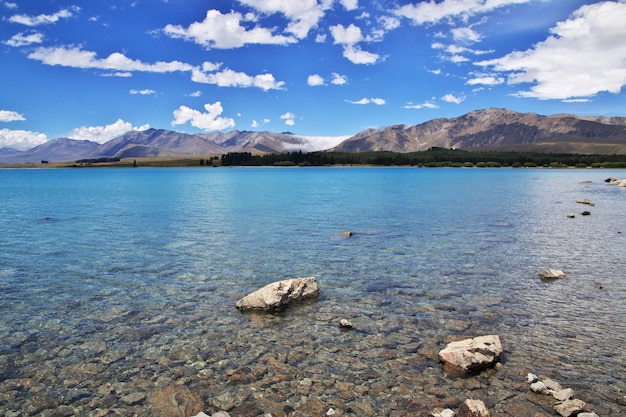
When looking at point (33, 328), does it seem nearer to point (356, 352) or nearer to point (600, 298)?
point (356, 352)

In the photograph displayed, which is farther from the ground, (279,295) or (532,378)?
(279,295)

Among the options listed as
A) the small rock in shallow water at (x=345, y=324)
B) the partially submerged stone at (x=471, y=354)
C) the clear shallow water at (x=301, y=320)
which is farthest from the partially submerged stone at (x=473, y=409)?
the small rock in shallow water at (x=345, y=324)

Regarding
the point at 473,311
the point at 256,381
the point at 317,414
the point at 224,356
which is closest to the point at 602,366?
the point at 473,311

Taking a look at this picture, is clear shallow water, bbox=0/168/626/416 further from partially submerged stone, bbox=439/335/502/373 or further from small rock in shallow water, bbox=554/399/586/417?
small rock in shallow water, bbox=554/399/586/417

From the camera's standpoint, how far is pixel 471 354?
11922 millimetres

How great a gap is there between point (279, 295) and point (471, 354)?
8.20 metres

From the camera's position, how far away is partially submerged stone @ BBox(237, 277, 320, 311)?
55.2 ft

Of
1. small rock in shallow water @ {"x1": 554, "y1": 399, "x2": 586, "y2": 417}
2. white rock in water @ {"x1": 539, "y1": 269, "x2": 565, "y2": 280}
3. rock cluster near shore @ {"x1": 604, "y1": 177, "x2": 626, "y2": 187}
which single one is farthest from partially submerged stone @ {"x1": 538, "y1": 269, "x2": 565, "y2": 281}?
rock cluster near shore @ {"x1": 604, "y1": 177, "x2": 626, "y2": 187}

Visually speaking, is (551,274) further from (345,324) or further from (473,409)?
(473,409)

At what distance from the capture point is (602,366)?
39.3 ft

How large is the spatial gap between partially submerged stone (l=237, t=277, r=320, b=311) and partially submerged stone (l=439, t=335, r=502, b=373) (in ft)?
23.5

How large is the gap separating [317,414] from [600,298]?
50.2ft

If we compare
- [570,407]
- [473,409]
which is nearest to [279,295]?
[473,409]

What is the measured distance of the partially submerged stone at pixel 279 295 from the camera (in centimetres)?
1683
